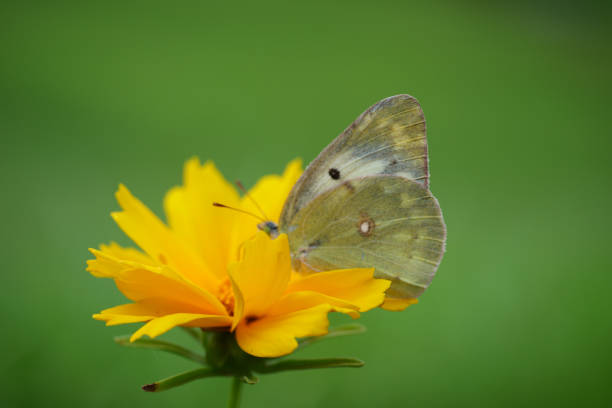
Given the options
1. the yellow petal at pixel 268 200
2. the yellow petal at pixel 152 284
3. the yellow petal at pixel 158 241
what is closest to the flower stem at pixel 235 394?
the yellow petal at pixel 152 284

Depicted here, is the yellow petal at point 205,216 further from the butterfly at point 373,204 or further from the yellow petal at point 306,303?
the yellow petal at point 306,303

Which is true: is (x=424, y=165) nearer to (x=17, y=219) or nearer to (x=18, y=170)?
(x=17, y=219)

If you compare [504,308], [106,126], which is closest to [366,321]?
[504,308]

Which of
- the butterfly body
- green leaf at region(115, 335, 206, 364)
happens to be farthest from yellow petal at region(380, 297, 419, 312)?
green leaf at region(115, 335, 206, 364)

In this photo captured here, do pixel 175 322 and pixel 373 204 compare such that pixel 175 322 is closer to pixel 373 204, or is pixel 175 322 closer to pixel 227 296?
pixel 227 296

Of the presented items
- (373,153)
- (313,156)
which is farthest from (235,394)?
(313,156)
